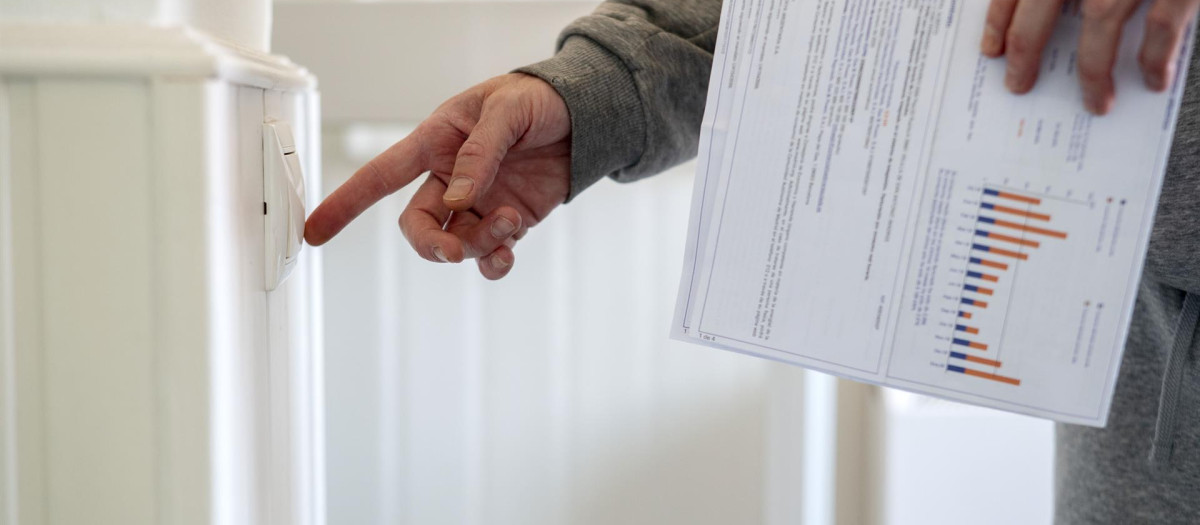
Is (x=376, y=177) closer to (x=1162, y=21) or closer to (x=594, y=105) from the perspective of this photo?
(x=594, y=105)

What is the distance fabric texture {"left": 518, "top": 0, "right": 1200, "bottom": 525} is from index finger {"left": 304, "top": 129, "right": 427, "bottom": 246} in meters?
0.10

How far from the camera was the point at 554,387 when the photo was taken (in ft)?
3.70

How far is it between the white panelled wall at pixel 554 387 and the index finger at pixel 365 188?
0.48 m

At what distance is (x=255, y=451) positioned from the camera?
51 cm

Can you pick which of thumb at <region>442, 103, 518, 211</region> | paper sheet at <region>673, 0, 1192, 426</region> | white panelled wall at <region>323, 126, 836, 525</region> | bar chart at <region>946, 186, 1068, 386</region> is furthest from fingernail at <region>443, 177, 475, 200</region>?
white panelled wall at <region>323, 126, 836, 525</region>

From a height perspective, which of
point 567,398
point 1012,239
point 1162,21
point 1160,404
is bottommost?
point 567,398

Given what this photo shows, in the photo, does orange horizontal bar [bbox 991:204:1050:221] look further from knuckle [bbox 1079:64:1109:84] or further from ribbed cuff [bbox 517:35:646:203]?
ribbed cuff [bbox 517:35:646:203]

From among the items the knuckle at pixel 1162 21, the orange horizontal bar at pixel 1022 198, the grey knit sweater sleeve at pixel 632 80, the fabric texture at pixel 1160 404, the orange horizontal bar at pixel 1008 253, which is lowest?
the fabric texture at pixel 1160 404

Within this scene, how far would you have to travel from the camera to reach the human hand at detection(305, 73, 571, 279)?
0.58 meters

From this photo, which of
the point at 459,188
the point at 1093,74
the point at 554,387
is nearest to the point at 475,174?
the point at 459,188

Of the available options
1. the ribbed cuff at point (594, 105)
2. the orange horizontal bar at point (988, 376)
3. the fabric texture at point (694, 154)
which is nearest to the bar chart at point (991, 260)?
the orange horizontal bar at point (988, 376)

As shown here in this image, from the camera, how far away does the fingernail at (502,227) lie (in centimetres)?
62

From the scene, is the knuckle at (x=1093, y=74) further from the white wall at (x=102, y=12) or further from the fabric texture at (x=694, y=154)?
the white wall at (x=102, y=12)

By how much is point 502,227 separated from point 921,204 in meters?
0.27
